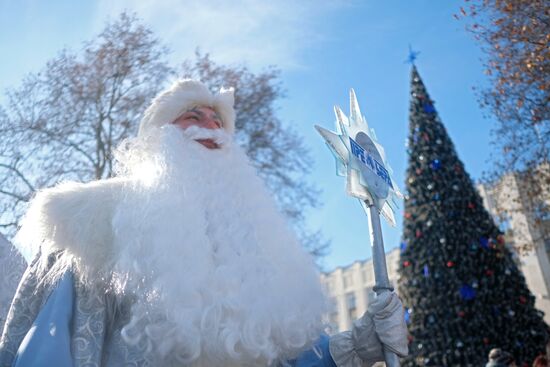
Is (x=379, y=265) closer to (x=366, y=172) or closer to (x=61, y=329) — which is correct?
(x=366, y=172)

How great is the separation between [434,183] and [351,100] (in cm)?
730

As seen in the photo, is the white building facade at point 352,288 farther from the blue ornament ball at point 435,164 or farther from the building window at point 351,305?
the blue ornament ball at point 435,164

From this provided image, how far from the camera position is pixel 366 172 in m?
2.55

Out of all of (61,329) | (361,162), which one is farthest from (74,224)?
(361,162)

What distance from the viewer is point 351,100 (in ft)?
9.13

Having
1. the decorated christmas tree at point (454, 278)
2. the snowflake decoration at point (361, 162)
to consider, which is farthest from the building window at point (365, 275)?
the snowflake decoration at point (361, 162)

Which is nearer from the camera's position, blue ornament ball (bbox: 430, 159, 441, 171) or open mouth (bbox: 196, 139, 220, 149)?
open mouth (bbox: 196, 139, 220, 149)

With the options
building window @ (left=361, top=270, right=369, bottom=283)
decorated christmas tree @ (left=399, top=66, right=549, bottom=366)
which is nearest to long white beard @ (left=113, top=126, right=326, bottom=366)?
decorated christmas tree @ (left=399, top=66, right=549, bottom=366)

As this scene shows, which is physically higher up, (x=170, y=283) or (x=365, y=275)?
(x=365, y=275)

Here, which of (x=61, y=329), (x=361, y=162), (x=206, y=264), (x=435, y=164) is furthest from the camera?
(x=435, y=164)

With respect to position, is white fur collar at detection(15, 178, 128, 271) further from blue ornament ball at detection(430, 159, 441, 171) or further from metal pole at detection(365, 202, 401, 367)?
blue ornament ball at detection(430, 159, 441, 171)

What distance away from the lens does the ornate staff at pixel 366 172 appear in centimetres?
239

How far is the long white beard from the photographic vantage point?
2033 mm

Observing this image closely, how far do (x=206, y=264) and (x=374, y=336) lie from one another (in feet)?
2.73
